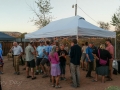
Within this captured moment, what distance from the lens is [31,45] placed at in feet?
22.6

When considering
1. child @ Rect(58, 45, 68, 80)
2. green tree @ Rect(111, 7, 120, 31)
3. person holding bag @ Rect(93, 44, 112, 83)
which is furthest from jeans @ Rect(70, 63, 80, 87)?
green tree @ Rect(111, 7, 120, 31)

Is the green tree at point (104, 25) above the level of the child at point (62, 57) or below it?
above

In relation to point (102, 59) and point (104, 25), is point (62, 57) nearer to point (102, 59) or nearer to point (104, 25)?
point (102, 59)

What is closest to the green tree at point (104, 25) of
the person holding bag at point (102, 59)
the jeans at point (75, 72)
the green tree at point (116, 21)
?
the green tree at point (116, 21)

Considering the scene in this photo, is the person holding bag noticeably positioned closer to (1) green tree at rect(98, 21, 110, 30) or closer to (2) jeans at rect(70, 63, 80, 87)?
(2) jeans at rect(70, 63, 80, 87)

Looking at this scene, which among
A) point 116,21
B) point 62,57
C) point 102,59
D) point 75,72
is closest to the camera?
point 75,72

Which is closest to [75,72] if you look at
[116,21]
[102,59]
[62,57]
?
[62,57]

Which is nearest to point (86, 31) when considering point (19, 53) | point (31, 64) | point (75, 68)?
point (75, 68)

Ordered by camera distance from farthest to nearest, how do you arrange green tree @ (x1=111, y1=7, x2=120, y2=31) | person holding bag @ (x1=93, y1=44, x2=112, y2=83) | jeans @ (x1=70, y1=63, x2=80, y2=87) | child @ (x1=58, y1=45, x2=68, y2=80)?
green tree @ (x1=111, y1=7, x2=120, y2=31), child @ (x1=58, y1=45, x2=68, y2=80), person holding bag @ (x1=93, y1=44, x2=112, y2=83), jeans @ (x1=70, y1=63, x2=80, y2=87)

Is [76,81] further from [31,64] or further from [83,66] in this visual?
[83,66]

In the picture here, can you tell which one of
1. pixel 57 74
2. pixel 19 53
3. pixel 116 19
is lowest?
pixel 57 74

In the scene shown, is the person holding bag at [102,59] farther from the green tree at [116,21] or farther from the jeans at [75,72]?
the green tree at [116,21]

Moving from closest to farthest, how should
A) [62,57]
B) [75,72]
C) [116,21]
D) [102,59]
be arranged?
[75,72], [102,59], [62,57], [116,21]

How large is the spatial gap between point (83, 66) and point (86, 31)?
322 centimetres
